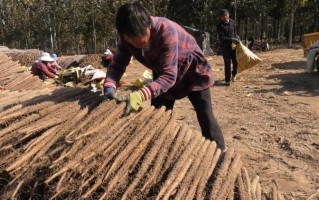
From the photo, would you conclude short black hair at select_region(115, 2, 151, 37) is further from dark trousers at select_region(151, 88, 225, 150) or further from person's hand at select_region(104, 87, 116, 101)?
dark trousers at select_region(151, 88, 225, 150)

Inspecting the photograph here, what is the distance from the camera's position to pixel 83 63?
11914 millimetres

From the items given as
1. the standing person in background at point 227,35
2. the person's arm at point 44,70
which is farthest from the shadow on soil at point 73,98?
the person's arm at point 44,70

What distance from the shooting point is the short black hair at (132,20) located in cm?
229

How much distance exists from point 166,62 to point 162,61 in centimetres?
3

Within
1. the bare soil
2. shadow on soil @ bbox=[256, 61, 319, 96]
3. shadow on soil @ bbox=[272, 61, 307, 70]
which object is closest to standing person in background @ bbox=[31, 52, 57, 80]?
the bare soil

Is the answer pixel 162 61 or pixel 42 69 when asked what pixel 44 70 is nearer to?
pixel 42 69

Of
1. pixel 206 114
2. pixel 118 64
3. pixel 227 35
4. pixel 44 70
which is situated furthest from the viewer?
pixel 44 70

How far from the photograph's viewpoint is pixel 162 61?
102 inches

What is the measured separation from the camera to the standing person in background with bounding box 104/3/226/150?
2.37 metres

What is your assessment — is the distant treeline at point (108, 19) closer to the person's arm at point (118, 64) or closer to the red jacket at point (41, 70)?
the red jacket at point (41, 70)

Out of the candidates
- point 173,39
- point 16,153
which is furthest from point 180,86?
point 16,153

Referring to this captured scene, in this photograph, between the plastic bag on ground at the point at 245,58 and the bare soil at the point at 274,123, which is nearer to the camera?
the bare soil at the point at 274,123

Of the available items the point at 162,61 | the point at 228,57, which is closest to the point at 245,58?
the point at 228,57

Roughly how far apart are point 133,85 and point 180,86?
17.9 ft
